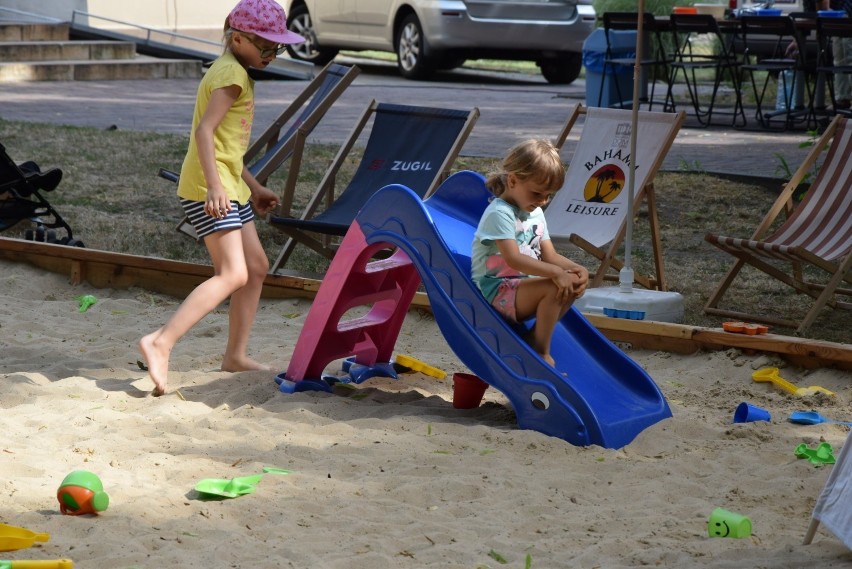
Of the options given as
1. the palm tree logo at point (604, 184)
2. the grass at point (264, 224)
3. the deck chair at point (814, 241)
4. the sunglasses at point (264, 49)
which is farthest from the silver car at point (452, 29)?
the sunglasses at point (264, 49)

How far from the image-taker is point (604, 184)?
23.0 ft

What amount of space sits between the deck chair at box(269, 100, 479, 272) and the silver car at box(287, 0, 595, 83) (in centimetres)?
918

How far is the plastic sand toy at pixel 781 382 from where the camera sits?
187 inches

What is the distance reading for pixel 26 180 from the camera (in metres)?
7.18

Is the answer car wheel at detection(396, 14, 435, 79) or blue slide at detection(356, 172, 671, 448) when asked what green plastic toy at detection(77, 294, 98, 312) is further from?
car wheel at detection(396, 14, 435, 79)

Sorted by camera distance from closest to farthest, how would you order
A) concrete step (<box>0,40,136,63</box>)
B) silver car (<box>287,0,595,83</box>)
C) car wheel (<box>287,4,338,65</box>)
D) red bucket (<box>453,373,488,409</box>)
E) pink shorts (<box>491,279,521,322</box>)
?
pink shorts (<box>491,279,521,322</box>)
red bucket (<box>453,373,488,409</box>)
silver car (<box>287,0,595,83</box>)
concrete step (<box>0,40,136,63</box>)
car wheel (<box>287,4,338,65</box>)

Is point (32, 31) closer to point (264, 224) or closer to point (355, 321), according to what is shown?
point (264, 224)

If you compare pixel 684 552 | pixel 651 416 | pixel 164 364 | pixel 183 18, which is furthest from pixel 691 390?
pixel 183 18

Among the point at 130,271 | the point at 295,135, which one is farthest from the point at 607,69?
the point at 130,271

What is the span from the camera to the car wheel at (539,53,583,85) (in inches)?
685

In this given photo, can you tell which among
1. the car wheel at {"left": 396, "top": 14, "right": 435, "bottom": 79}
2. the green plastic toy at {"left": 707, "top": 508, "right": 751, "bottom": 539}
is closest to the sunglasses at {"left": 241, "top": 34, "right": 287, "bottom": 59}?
the green plastic toy at {"left": 707, "top": 508, "right": 751, "bottom": 539}

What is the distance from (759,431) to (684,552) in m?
1.15

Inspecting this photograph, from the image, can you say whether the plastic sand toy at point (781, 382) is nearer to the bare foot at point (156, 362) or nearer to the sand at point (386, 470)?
the sand at point (386, 470)

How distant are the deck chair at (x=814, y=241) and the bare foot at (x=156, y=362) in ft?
9.15
